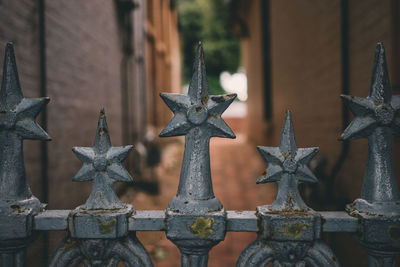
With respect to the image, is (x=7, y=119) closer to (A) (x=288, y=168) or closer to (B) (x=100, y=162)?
(B) (x=100, y=162)

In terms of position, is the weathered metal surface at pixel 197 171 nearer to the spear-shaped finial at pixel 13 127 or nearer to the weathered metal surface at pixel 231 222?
the weathered metal surface at pixel 231 222

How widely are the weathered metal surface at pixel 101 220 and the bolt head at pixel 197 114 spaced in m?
0.26

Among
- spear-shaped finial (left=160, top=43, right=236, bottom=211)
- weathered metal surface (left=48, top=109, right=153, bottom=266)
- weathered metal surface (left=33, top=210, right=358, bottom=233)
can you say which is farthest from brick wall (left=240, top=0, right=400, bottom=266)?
weathered metal surface (left=48, top=109, right=153, bottom=266)

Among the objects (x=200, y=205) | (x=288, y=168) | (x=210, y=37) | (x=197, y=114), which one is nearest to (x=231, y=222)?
(x=200, y=205)

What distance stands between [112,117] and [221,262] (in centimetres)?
348

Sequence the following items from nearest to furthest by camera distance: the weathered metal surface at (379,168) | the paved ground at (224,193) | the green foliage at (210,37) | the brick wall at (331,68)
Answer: the weathered metal surface at (379,168), the brick wall at (331,68), the paved ground at (224,193), the green foliage at (210,37)

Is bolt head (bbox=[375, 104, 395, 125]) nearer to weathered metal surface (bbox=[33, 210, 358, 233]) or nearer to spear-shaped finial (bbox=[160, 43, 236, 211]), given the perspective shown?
weathered metal surface (bbox=[33, 210, 358, 233])

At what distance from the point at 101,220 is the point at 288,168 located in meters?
0.68

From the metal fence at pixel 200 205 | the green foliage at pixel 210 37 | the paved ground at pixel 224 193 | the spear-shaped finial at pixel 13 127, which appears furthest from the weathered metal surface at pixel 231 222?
the green foliage at pixel 210 37

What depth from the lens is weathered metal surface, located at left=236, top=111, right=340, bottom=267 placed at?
1.01 meters

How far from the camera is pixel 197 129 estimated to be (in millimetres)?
1033

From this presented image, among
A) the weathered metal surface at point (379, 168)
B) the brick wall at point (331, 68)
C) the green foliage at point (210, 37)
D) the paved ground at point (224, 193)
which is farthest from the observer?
the green foliage at point (210, 37)

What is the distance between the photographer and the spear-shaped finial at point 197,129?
1015 mm

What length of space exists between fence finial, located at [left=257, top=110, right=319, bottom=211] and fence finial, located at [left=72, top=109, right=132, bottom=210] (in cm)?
50
